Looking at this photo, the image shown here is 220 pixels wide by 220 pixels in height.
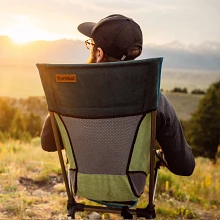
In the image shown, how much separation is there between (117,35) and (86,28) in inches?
9.5

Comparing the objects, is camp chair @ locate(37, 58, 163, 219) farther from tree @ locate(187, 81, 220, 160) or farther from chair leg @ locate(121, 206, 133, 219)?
tree @ locate(187, 81, 220, 160)

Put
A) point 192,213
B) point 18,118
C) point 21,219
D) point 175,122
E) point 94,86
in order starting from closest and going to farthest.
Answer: point 94,86, point 175,122, point 21,219, point 192,213, point 18,118

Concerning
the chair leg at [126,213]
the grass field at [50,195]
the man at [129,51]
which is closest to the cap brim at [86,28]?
the man at [129,51]

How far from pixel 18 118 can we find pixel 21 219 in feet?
92.5

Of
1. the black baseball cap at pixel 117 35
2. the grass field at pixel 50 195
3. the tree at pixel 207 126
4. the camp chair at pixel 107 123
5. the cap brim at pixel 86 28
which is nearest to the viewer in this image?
the camp chair at pixel 107 123

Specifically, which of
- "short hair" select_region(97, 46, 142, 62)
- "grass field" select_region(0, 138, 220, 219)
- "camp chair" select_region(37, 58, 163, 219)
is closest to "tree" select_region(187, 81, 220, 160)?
"grass field" select_region(0, 138, 220, 219)

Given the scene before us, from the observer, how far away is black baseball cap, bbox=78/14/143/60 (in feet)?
6.32

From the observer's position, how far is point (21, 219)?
314cm

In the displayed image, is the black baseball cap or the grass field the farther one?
the grass field

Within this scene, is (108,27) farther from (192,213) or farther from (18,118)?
(18,118)

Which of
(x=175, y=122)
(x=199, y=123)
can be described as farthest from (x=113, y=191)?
(x=199, y=123)

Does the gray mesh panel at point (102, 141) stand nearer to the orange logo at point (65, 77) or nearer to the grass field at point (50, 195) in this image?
the orange logo at point (65, 77)

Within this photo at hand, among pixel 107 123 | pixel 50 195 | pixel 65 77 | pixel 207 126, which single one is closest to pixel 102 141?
pixel 107 123

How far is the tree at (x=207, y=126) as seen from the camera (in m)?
24.2
